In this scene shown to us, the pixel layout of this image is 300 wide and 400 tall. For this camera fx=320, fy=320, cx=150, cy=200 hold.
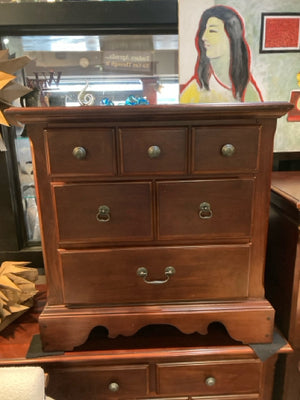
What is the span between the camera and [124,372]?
1.13m

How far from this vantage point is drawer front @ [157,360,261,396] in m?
1.14

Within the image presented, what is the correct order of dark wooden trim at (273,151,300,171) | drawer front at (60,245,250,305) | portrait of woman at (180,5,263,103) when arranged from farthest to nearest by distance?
1. dark wooden trim at (273,151,300,171)
2. portrait of woman at (180,5,263,103)
3. drawer front at (60,245,250,305)

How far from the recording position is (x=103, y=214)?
1016 mm

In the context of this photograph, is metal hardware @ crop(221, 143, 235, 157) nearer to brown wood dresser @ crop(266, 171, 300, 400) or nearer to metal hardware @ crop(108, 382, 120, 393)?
brown wood dresser @ crop(266, 171, 300, 400)

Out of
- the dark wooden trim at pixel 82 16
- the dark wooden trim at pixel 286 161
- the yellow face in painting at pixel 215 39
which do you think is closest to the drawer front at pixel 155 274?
the dark wooden trim at pixel 286 161

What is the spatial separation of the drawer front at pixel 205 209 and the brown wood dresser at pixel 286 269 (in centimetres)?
16

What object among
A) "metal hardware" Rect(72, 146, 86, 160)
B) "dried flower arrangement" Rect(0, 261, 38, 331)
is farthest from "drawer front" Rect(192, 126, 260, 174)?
"dried flower arrangement" Rect(0, 261, 38, 331)

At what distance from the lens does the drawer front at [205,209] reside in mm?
1012

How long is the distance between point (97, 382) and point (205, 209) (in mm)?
727

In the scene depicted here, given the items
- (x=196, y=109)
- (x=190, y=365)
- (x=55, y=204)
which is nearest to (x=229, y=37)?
(x=196, y=109)

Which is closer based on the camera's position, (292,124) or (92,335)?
(92,335)

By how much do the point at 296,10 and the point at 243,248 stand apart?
3.30 feet

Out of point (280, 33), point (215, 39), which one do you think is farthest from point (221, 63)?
point (280, 33)

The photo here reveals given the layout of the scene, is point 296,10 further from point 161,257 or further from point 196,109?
point 161,257
